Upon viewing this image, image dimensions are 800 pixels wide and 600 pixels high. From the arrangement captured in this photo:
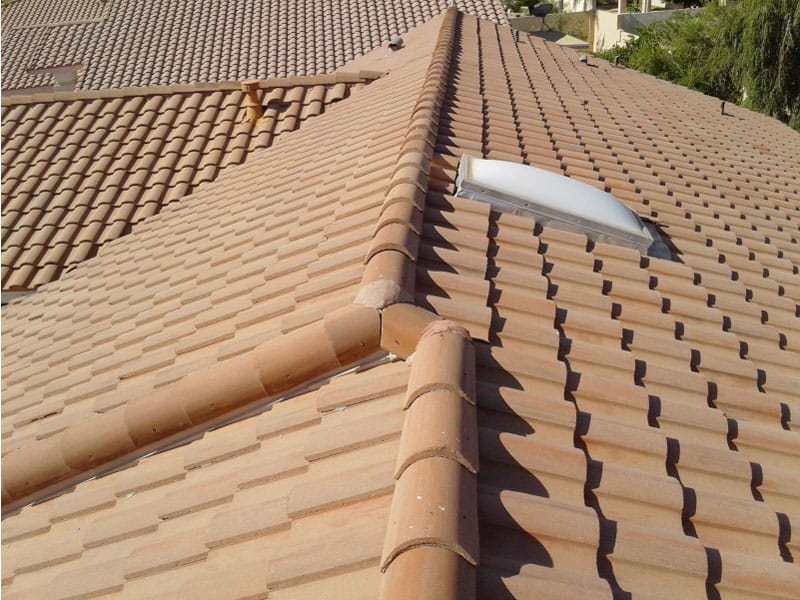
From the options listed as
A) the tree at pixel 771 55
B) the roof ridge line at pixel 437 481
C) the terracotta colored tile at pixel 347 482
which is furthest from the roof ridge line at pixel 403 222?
the tree at pixel 771 55

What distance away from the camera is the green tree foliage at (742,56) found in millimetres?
16078

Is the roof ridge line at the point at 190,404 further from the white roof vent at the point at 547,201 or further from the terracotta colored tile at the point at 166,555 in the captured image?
the white roof vent at the point at 547,201

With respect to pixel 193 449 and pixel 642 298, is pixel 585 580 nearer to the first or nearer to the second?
pixel 193 449

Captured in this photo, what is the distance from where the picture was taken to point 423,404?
2027 mm

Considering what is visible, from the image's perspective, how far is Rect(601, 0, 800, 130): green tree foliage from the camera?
52.7 ft

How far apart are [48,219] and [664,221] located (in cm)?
548

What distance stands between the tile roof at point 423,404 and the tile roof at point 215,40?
38.1 feet

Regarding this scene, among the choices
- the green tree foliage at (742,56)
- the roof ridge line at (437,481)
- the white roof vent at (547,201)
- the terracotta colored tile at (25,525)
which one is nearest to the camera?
the roof ridge line at (437,481)

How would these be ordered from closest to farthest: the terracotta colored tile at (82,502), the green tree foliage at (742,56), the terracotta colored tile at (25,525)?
the terracotta colored tile at (82,502) < the terracotta colored tile at (25,525) < the green tree foliage at (742,56)

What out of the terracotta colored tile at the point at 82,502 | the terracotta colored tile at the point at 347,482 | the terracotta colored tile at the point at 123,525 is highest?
the terracotta colored tile at the point at 347,482

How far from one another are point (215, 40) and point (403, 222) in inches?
613

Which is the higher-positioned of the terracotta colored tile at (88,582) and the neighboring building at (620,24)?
the neighboring building at (620,24)

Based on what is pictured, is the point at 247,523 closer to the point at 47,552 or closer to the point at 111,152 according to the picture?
the point at 47,552

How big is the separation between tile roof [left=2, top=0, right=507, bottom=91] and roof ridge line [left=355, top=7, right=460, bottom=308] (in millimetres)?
11236
